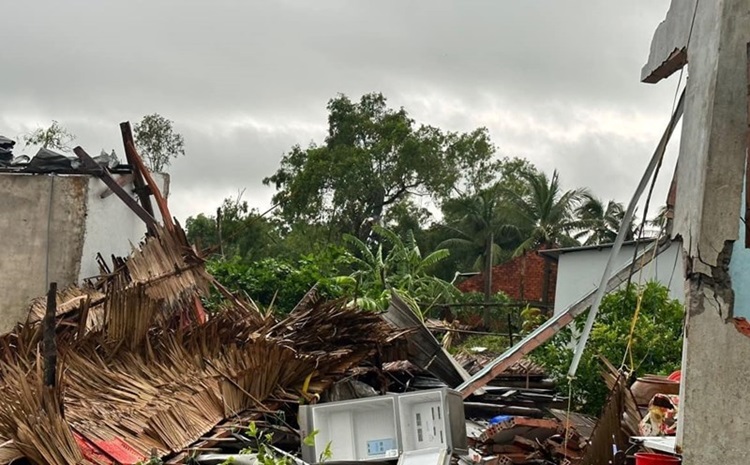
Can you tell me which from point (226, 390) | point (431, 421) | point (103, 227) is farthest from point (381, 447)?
point (103, 227)

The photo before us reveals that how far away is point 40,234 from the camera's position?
11.9 meters

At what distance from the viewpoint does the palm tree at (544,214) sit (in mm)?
33594

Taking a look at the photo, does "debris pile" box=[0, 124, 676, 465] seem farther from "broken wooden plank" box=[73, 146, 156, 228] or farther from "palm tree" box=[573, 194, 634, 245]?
"palm tree" box=[573, 194, 634, 245]

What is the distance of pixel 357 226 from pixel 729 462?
28962 millimetres

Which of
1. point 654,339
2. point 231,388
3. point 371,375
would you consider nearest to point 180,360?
point 231,388

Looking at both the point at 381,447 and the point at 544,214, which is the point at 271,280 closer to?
the point at 381,447

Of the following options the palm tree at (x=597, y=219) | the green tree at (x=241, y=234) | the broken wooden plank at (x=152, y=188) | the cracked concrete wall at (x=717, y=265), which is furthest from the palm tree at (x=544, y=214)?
the cracked concrete wall at (x=717, y=265)

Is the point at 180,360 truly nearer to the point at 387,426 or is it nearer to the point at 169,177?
the point at 387,426

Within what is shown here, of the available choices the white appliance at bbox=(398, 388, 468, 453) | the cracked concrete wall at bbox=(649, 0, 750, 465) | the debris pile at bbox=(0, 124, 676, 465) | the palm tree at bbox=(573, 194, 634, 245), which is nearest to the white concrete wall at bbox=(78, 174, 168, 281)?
the debris pile at bbox=(0, 124, 676, 465)

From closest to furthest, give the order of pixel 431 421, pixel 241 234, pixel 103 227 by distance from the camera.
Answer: pixel 431 421 < pixel 103 227 < pixel 241 234

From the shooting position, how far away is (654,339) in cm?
1030

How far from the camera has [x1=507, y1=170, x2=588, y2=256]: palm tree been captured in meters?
33.6

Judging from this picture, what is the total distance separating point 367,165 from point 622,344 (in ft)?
74.6

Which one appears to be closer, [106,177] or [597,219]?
[106,177]
